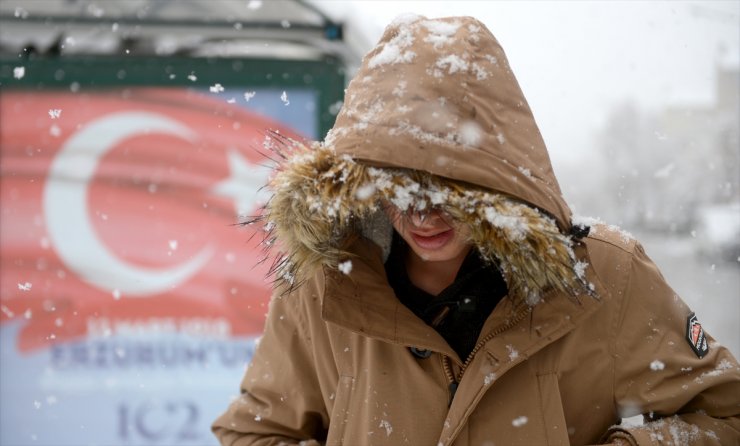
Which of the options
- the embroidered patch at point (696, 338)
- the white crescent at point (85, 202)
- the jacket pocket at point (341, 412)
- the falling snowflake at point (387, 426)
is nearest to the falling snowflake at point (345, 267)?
the jacket pocket at point (341, 412)

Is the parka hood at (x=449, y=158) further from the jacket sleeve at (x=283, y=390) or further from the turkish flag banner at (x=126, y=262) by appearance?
the turkish flag banner at (x=126, y=262)

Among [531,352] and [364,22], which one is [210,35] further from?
[531,352]

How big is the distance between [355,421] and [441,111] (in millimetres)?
763

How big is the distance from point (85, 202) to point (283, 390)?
2.76 meters

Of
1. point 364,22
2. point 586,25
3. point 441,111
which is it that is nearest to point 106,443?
point 364,22

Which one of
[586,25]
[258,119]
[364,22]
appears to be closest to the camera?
[364,22]

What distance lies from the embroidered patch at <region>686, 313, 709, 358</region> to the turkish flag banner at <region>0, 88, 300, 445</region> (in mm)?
2783

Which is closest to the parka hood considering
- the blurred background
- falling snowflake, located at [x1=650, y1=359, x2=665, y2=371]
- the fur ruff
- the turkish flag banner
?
the fur ruff

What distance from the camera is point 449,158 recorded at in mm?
1646

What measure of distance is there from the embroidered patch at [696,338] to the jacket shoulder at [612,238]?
0.70ft

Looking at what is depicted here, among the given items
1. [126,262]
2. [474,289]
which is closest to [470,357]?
[474,289]

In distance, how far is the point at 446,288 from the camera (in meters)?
1.89

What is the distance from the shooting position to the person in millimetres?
1667

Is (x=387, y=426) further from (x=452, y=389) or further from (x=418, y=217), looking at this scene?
(x=418, y=217)
